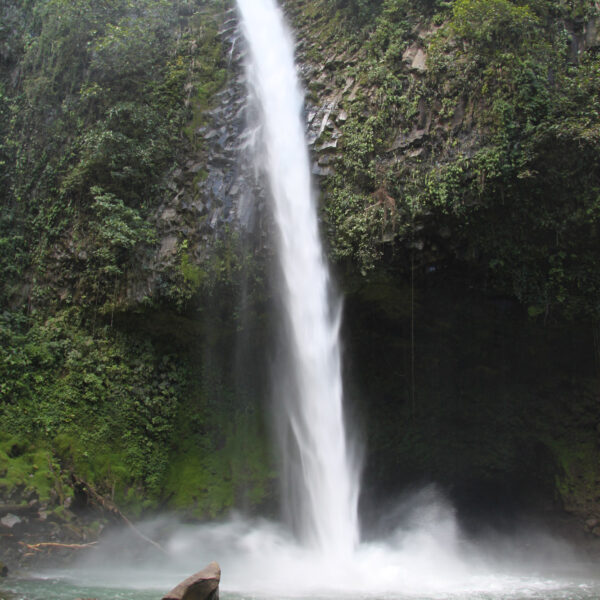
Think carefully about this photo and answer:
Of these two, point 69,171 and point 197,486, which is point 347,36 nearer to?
point 69,171

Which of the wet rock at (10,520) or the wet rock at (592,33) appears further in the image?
the wet rock at (592,33)

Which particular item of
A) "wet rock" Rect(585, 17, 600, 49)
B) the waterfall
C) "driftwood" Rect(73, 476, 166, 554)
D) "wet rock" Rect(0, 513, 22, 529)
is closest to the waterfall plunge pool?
"driftwood" Rect(73, 476, 166, 554)

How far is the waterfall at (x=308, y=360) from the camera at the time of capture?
9.48 metres

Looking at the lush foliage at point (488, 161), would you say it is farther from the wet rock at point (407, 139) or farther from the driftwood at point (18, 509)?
the driftwood at point (18, 509)

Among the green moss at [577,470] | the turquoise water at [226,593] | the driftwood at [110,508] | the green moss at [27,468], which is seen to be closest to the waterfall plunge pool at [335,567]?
the turquoise water at [226,593]

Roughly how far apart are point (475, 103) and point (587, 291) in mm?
3971

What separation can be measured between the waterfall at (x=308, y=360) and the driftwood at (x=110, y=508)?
270 cm

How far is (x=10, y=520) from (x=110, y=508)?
167 cm

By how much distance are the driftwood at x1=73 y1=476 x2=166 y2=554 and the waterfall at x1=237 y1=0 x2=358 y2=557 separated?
2697mm

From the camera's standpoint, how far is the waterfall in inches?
373

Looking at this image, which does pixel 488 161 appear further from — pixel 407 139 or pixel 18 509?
pixel 18 509

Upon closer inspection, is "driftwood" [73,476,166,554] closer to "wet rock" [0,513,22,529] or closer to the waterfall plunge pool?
the waterfall plunge pool

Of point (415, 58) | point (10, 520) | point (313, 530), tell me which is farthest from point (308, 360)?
point (415, 58)

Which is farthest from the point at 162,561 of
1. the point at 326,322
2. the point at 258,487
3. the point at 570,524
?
the point at 570,524
